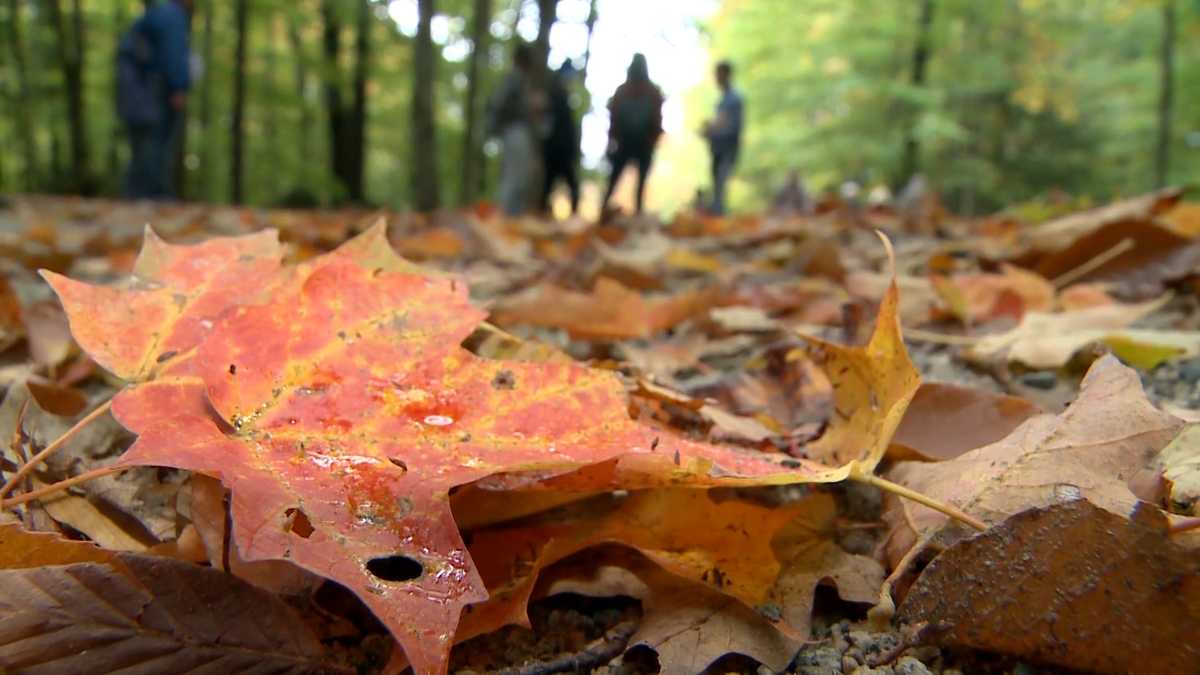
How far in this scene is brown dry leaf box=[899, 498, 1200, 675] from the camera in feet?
1.61

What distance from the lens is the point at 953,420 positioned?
0.81m

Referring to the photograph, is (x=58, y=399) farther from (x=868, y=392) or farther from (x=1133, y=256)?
(x=1133, y=256)

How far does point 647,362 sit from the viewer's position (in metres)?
1.27

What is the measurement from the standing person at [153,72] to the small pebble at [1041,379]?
21.9ft

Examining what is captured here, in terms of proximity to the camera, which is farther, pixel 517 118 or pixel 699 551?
pixel 517 118

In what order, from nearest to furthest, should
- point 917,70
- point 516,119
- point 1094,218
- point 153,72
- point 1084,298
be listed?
point 1084,298 → point 1094,218 → point 153,72 → point 516,119 → point 917,70

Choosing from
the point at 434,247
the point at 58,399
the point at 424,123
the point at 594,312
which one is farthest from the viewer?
the point at 424,123

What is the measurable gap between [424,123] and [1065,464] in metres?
6.55

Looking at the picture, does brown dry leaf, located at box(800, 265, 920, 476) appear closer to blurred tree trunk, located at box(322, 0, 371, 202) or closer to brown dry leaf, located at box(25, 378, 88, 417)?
brown dry leaf, located at box(25, 378, 88, 417)

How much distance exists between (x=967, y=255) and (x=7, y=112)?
16.1 meters

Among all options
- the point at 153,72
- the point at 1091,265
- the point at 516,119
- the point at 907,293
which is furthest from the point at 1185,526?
the point at 153,72

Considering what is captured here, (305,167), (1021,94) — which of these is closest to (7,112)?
(305,167)

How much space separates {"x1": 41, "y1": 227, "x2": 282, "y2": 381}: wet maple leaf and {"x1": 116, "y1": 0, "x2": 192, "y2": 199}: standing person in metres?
6.33

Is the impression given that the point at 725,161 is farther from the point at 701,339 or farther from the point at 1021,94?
the point at 701,339
